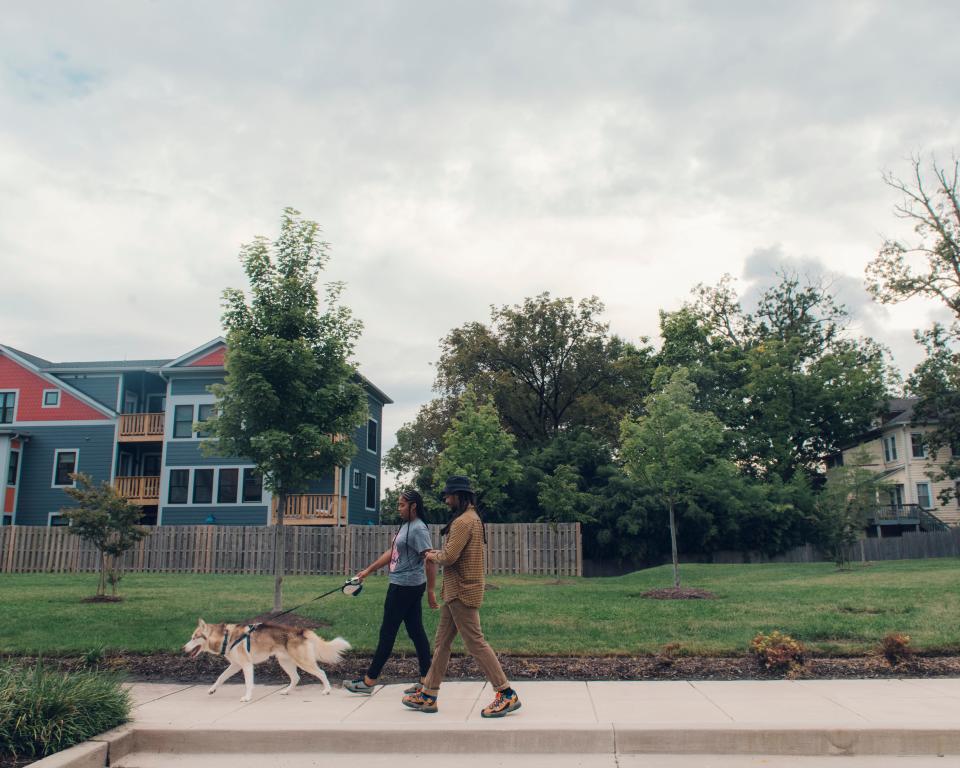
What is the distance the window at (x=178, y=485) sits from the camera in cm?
3322

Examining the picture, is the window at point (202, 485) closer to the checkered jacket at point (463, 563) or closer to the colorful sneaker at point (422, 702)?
the colorful sneaker at point (422, 702)

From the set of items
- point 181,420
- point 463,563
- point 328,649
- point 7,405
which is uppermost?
point 7,405

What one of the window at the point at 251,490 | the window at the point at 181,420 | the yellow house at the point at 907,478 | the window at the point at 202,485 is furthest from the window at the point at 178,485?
the yellow house at the point at 907,478

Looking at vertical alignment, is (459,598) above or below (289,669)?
above

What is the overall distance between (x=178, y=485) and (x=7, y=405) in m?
8.96

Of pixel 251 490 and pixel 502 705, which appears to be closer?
pixel 502 705

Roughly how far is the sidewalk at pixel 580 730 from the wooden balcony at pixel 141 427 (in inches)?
1122

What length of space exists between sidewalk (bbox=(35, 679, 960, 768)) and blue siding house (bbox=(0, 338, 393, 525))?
24.4 m

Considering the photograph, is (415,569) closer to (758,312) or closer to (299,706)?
(299,706)

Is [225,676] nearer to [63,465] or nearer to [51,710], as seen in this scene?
[51,710]

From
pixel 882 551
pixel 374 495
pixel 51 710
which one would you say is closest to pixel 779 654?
pixel 51 710

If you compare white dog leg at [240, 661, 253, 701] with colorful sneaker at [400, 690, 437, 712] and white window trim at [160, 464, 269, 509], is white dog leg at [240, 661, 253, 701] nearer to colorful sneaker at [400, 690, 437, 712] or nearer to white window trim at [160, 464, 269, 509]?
colorful sneaker at [400, 690, 437, 712]

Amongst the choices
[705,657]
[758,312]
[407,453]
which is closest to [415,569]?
[705,657]

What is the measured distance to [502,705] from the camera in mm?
6812
